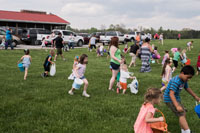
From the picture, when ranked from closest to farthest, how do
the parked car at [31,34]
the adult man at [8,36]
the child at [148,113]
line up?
the child at [148,113] < the adult man at [8,36] < the parked car at [31,34]

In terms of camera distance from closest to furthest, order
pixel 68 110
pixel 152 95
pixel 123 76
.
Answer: pixel 152 95 < pixel 68 110 < pixel 123 76

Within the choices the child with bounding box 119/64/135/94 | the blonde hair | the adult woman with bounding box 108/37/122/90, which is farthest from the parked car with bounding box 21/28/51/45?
the blonde hair

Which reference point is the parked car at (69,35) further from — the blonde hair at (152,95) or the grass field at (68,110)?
the blonde hair at (152,95)

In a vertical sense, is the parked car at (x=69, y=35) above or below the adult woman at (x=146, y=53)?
above

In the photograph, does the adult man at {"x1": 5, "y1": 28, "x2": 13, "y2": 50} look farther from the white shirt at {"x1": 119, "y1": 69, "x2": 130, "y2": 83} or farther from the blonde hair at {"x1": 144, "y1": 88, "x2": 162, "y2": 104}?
the blonde hair at {"x1": 144, "y1": 88, "x2": 162, "y2": 104}

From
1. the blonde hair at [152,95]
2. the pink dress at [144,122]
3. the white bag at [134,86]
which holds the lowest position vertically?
the white bag at [134,86]

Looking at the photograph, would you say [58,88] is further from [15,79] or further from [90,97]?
[15,79]

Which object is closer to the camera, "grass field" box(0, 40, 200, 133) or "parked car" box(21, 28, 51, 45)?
"grass field" box(0, 40, 200, 133)

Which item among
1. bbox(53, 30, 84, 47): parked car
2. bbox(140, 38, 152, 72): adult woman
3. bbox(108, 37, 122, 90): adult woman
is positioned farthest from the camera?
bbox(53, 30, 84, 47): parked car

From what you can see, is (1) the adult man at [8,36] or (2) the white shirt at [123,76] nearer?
(2) the white shirt at [123,76]

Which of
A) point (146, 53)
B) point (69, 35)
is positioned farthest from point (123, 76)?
point (69, 35)

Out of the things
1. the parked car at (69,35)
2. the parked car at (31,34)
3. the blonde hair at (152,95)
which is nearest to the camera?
the blonde hair at (152,95)

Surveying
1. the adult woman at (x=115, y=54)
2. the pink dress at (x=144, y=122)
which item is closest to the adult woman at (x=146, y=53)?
the adult woman at (x=115, y=54)

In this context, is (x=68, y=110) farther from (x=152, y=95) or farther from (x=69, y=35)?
(x=69, y=35)
